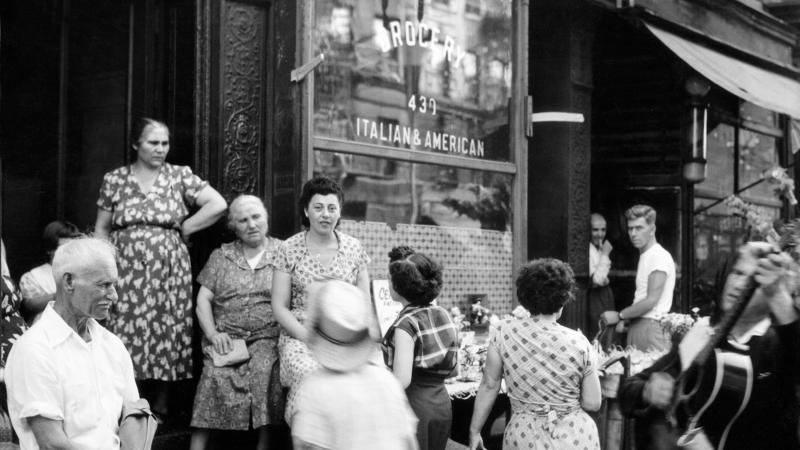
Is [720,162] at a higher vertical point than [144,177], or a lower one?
higher

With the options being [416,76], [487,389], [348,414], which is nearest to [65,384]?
[348,414]

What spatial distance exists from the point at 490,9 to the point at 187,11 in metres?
2.81

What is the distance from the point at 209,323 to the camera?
20.8ft

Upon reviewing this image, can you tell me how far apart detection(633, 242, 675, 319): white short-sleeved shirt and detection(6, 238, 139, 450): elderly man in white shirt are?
542 cm

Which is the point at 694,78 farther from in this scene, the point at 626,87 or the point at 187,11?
the point at 187,11

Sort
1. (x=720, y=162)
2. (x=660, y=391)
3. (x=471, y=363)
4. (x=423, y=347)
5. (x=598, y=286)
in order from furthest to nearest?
(x=720, y=162), (x=598, y=286), (x=471, y=363), (x=423, y=347), (x=660, y=391)

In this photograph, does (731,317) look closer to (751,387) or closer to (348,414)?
(751,387)

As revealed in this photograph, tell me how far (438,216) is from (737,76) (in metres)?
3.88

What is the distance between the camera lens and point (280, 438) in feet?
20.9

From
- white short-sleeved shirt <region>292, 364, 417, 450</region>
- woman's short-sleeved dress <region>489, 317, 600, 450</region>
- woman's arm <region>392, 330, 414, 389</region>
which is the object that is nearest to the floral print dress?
woman's arm <region>392, 330, 414, 389</region>

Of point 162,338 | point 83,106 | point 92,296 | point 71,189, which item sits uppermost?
point 83,106

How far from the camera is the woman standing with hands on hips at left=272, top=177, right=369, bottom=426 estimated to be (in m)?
6.03

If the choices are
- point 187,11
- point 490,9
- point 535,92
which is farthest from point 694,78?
point 187,11

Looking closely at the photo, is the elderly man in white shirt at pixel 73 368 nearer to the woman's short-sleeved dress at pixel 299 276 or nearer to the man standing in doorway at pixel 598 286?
the woman's short-sleeved dress at pixel 299 276
